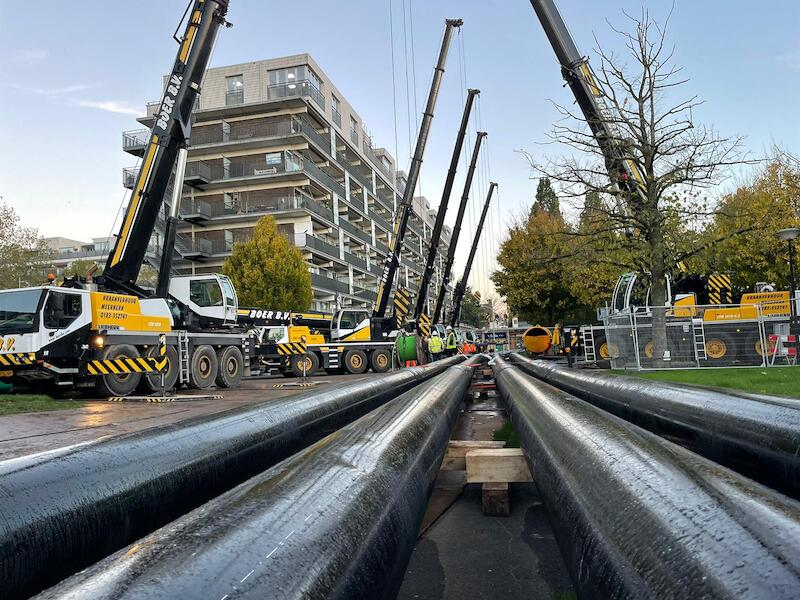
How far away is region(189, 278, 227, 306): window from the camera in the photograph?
1380 centimetres

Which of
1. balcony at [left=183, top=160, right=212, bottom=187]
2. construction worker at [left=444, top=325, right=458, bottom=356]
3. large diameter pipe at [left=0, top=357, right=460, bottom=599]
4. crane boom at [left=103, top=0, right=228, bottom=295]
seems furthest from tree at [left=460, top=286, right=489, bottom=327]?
large diameter pipe at [left=0, top=357, right=460, bottom=599]

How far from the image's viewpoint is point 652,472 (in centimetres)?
142

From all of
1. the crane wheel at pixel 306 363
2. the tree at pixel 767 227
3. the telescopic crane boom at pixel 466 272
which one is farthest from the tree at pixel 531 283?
the crane wheel at pixel 306 363

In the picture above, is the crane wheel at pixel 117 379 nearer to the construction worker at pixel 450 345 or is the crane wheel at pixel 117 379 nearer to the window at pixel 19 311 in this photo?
the window at pixel 19 311

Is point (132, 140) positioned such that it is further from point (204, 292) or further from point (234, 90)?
point (204, 292)

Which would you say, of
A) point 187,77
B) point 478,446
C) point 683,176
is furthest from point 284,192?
→ point 478,446

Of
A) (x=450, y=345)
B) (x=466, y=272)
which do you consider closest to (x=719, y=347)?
(x=450, y=345)

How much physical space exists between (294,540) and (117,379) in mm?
10893

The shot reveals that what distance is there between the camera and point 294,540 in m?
1.11

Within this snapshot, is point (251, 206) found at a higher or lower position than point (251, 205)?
lower

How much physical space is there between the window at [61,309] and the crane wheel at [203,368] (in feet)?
10.1

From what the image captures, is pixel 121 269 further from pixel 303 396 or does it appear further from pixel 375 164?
pixel 375 164

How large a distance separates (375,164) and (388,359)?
43.3 meters

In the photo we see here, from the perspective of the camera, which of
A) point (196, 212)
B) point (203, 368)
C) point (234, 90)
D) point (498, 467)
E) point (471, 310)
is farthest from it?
point (471, 310)
